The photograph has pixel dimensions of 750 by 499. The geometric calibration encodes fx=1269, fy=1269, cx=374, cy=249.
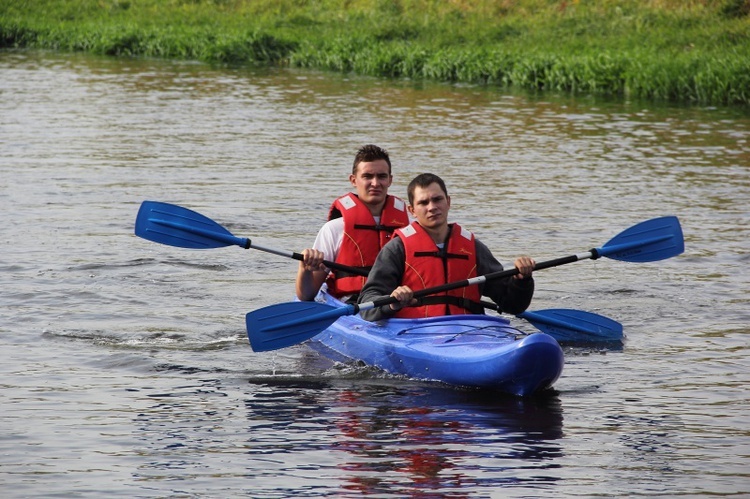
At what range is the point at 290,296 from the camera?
28.8 ft

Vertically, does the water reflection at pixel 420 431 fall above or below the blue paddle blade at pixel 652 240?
below

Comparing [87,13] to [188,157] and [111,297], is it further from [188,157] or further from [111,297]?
[111,297]

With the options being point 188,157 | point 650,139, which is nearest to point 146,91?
point 188,157

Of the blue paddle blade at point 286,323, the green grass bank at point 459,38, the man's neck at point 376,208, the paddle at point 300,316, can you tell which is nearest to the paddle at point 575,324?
the paddle at point 300,316

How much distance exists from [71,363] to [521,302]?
2453 millimetres

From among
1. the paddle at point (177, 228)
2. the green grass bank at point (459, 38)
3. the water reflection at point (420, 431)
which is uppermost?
the green grass bank at point (459, 38)

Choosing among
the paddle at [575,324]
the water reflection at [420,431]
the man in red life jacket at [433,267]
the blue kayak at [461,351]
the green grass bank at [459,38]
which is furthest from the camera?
the green grass bank at [459,38]

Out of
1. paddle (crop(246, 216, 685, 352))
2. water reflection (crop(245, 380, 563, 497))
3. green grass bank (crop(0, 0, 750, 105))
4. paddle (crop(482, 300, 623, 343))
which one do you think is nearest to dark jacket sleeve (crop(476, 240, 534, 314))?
paddle (crop(246, 216, 685, 352))

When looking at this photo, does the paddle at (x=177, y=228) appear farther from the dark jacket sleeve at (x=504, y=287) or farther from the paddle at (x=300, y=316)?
the dark jacket sleeve at (x=504, y=287)

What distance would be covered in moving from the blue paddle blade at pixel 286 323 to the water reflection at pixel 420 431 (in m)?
0.28

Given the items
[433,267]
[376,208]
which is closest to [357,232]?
[376,208]

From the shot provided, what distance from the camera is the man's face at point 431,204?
6.58 m

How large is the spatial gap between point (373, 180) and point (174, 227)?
4.22 feet

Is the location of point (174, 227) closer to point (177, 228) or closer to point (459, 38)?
point (177, 228)
